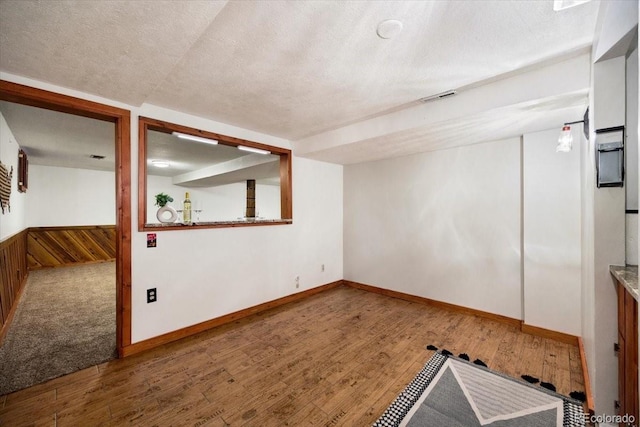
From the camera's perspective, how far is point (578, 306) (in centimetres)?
264

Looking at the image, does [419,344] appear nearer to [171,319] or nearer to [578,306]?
[578,306]

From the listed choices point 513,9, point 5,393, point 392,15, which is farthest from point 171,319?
point 513,9

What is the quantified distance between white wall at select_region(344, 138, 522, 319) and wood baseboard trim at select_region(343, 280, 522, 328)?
6 centimetres

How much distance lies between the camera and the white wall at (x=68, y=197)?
244 inches

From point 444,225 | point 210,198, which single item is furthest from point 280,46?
point 210,198

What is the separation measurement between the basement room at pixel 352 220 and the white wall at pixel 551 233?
2cm

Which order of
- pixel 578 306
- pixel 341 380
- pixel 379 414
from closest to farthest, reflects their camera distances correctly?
pixel 379 414 < pixel 341 380 < pixel 578 306

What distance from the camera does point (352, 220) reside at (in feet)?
15.5

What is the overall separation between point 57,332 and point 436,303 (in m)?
4.56

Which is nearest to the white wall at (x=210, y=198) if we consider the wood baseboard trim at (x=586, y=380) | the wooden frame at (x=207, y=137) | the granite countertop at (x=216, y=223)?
the wooden frame at (x=207, y=137)

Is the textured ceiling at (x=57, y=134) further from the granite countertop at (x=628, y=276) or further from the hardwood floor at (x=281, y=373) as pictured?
the granite countertop at (x=628, y=276)

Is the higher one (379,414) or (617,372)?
(617,372)

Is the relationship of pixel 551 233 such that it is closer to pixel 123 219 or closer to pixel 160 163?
pixel 123 219

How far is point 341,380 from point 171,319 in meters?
1.85
